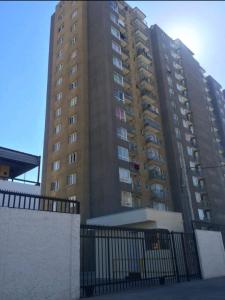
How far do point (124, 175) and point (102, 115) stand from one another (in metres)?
8.87

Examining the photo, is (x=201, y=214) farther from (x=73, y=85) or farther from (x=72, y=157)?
(x=73, y=85)

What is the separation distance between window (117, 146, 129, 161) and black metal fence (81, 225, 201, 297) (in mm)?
20346

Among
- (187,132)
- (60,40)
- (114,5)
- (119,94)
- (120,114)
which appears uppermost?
(114,5)

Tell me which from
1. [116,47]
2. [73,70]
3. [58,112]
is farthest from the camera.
Result: [116,47]

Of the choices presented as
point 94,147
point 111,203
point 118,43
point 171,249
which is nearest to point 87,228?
point 171,249

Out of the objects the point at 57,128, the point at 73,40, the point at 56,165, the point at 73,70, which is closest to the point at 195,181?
the point at 56,165

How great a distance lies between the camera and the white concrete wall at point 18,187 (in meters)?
17.7

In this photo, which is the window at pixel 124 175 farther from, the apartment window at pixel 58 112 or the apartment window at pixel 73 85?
the apartment window at pixel 73 85

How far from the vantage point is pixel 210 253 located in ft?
63.2

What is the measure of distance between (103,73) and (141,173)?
1561 centimetres

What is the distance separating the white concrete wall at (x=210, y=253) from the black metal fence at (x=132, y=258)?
0.42 m

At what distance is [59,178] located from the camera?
39938mm

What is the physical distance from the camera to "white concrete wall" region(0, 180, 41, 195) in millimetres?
17656

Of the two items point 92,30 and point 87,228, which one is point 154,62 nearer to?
point 92,30
